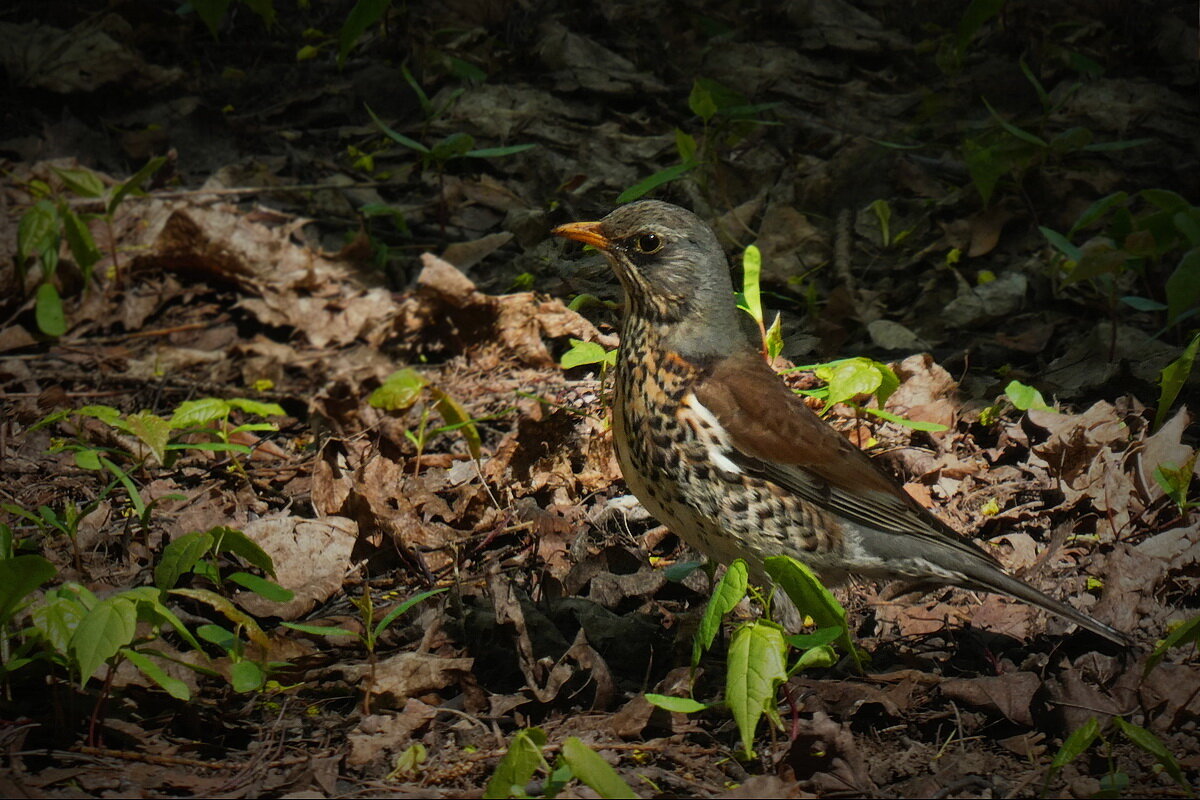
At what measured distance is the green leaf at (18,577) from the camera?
273cm

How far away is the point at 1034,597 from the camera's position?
3334mm

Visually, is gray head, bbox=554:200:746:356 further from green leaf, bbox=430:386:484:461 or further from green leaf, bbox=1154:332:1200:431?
green leaf, bbox=1154:332:1200:431

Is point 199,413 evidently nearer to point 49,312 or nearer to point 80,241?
point 80,241

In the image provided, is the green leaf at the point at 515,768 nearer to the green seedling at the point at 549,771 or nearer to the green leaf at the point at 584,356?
the green seedling at the point at 549,771

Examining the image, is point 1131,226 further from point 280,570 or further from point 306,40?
point 306,40

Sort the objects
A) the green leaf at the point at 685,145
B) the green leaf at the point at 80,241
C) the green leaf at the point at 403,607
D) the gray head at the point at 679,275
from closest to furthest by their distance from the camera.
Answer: the green leaf at the point at 403,607 → the gray head at the point at 679,275 → the green leaf at the point at 80,241 → the green leaf at the point at 685,145

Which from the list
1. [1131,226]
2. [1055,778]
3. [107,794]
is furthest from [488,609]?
[1131,226]

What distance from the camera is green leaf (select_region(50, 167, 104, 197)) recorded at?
5.64 metres

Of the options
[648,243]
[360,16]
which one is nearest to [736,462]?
[648,243]

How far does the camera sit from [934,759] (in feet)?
9.87

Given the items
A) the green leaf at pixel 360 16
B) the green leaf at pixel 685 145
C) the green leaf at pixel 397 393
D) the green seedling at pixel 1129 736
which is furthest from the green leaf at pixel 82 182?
the green seedling at pixel 1129 736

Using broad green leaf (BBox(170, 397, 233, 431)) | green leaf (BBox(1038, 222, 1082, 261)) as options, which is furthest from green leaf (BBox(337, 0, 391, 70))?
green leaf (BBox(1038, 222, 1082, 261))

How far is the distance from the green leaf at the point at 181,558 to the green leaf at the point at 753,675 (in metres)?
1.49

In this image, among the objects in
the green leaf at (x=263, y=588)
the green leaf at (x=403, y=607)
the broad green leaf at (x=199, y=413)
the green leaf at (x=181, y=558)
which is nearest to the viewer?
the green leaf at (x=181, y=558)
